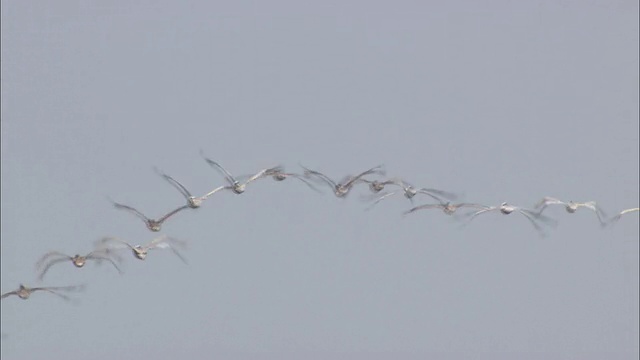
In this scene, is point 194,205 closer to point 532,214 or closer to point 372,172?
point 372,172

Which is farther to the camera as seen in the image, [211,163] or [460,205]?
[460,205]

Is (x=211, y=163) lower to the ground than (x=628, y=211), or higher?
lower

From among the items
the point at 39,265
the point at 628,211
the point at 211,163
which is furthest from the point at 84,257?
the point at 628,211

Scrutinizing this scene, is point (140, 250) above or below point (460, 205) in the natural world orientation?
below

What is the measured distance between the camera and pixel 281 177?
28000 mm

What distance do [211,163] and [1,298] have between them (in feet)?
12.4

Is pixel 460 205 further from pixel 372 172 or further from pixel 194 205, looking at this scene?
pixel 194 205

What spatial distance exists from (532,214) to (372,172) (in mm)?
2716

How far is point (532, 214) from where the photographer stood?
2925 centimetres

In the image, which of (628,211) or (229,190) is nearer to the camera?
(229,190)

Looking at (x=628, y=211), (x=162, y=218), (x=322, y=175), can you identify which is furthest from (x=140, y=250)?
(x=628, y=211)

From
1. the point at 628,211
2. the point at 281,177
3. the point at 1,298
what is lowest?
the point at 1,298

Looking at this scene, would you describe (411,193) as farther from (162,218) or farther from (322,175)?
(162,218)

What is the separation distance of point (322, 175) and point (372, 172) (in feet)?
2.30
